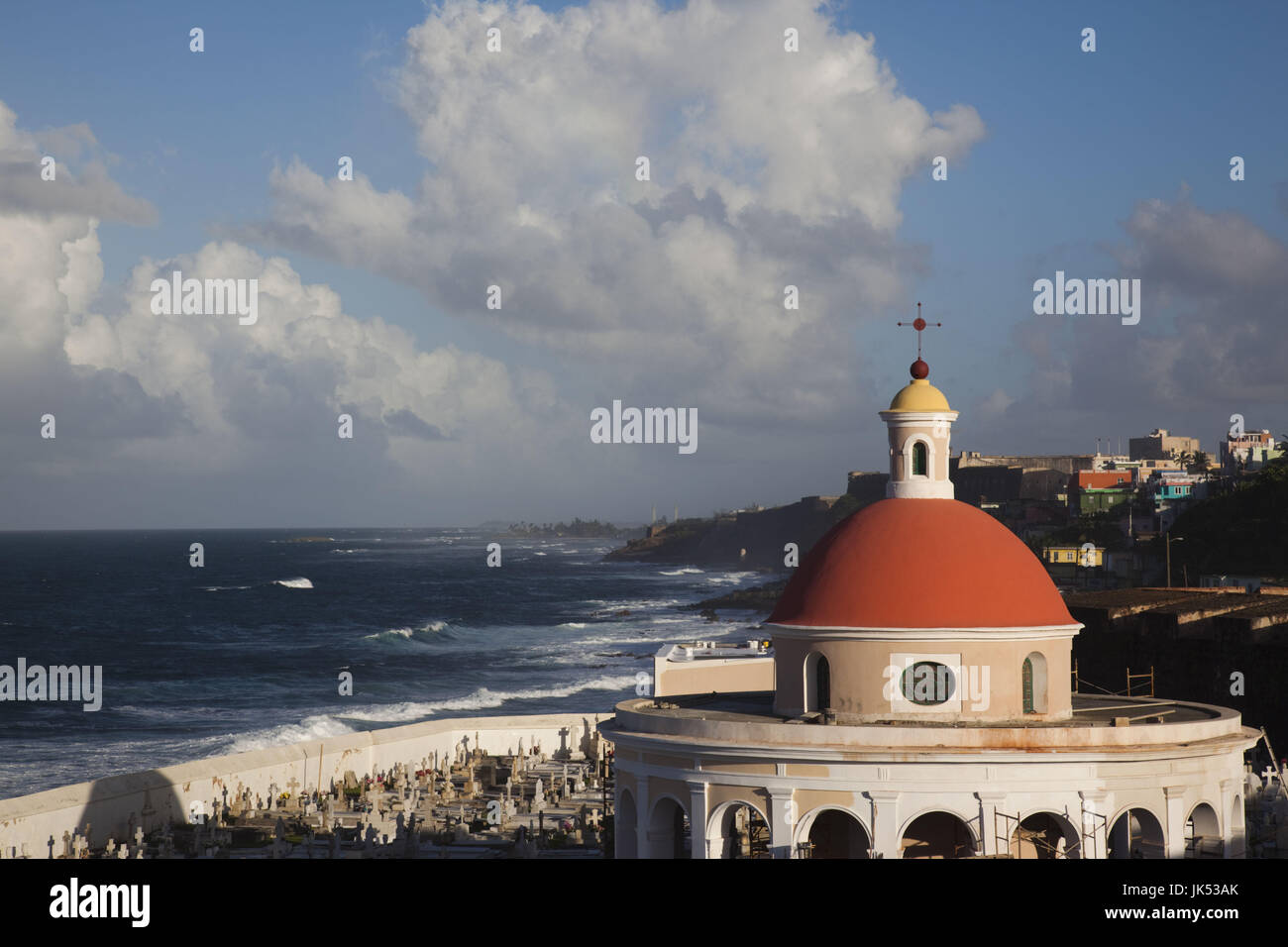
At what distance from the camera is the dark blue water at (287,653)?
69188 millimetres

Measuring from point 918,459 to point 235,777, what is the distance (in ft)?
61.1

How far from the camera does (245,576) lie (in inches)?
7343

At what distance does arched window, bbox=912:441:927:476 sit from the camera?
27125 millimetres

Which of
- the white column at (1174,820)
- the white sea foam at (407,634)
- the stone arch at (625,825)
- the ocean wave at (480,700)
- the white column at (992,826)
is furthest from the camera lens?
the white sea foam at (407,634)

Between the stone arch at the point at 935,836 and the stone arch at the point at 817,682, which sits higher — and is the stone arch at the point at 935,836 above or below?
below

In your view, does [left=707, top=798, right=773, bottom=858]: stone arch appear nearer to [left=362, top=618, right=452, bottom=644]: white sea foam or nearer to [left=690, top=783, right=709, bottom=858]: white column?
[left=690, top=783, right=709, bottom=858]: white column

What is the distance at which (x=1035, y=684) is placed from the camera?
2488 cm

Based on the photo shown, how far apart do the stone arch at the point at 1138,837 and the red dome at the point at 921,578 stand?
3.11 meters

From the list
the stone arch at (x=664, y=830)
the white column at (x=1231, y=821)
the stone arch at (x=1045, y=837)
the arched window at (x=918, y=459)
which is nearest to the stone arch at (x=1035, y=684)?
the stone arch at (x=1045, y=837)

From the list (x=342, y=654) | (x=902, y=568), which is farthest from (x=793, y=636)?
(x=342, y=654)

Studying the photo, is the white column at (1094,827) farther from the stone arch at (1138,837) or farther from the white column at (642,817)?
the white column at (642,817)

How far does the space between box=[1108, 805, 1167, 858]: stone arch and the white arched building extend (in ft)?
0.11

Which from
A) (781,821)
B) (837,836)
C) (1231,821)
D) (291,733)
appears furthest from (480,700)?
(1231,821)
